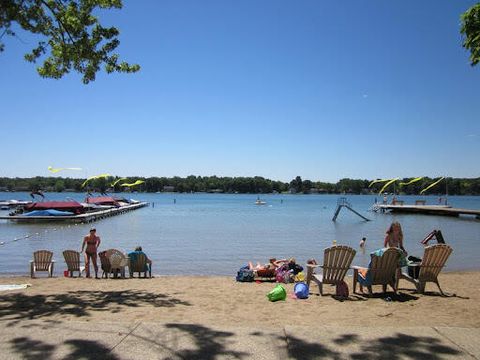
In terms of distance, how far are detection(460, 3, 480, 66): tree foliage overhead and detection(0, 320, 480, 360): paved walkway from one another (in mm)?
3884

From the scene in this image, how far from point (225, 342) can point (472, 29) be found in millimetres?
5352

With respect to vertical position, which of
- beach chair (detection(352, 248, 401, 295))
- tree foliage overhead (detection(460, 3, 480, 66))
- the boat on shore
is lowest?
the boat on shore

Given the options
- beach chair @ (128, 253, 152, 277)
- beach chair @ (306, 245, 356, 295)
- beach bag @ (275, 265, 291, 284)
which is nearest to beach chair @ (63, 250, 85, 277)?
beach chair @ (128, 253, 152, 277)

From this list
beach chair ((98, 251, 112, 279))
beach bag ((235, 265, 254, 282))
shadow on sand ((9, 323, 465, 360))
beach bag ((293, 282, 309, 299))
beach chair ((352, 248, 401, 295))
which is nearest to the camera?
shadow on sand ((9, 323, 465, 360))

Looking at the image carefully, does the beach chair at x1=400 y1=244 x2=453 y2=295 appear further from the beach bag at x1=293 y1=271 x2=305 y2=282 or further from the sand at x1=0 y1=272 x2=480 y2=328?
the beach bag at x1=293 y1=271 x2=305 y2=282

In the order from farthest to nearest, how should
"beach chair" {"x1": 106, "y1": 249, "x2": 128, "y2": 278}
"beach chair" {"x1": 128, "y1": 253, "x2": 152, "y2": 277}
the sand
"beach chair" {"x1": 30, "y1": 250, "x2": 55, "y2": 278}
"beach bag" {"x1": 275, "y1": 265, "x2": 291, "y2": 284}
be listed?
"beach chair" {"x1": 30, "y1": 250, "x2": 55, "y2": 278}, "beach chair" {"x1": 128, "y1": 253, "x2": 152, "y2": 277}, "beach chair" {"x1": 106, "y1": 249, "x2": 128, "y2": 278}, "beach bag" {"x1": 275, "y1": 265, "x2": 291, "y2": 284}, the sand

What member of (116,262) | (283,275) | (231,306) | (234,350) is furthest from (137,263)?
(234,350)

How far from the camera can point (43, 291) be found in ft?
31.6

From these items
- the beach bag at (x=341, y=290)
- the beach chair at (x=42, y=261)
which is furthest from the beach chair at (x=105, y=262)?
the beach bag at (x=341, y=290)

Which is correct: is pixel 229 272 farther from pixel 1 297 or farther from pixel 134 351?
pixel 134 351

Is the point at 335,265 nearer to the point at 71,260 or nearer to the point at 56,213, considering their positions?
the point at 71,260

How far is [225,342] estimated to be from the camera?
15.8ft

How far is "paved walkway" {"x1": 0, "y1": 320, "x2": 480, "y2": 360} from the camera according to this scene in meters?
4.42

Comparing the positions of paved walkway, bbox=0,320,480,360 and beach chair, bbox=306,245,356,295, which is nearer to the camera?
paved walkway, bbox=0,320,480,360
